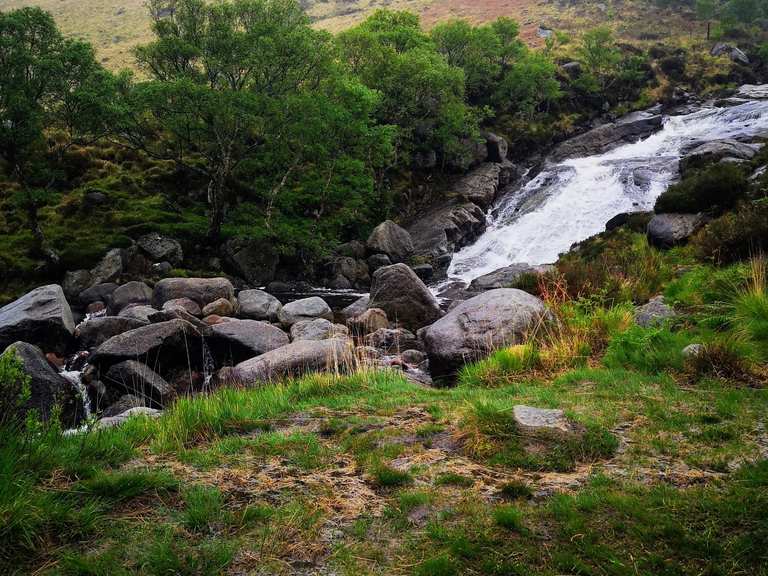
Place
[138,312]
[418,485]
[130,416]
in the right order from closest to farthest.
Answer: [418,485] → [130,416] → [138,312]

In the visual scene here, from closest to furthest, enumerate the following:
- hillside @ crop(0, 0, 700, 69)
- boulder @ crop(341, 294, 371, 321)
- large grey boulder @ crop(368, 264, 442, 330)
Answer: large grey boulder @ crop(368, 264, 442, 330)
boulder @ crop(341, 294, 371, 321)
hillside @ crop(0, 0, 700, 69)

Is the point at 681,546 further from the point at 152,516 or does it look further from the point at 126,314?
the point at 126,314

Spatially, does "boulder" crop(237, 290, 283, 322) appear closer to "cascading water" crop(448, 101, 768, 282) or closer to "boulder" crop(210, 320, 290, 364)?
"boulder" crop(210, 320, 290, 364)

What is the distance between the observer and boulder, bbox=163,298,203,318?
→ 1895 centimetres

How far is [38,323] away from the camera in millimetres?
16203

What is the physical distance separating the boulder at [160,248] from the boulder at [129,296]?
147 inches

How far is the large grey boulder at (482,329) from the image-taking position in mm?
10062

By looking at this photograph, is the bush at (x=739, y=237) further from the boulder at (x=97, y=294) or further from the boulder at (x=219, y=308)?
the boulder at (x=97, y=294)

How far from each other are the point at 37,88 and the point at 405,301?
19344 millimetres

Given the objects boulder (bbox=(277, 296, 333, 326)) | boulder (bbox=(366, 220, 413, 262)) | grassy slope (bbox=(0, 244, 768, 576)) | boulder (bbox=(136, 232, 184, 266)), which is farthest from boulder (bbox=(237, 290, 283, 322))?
grassy slope (bbox=(0, 244, 768, 576))

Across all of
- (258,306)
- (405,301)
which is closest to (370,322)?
(405,301)

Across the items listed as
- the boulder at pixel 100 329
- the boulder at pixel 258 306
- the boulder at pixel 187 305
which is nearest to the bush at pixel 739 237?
the boulder at pixel 258 306

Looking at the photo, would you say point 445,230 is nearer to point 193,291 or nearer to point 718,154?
point 718,154

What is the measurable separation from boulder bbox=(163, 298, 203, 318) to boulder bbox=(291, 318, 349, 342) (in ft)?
15.8
